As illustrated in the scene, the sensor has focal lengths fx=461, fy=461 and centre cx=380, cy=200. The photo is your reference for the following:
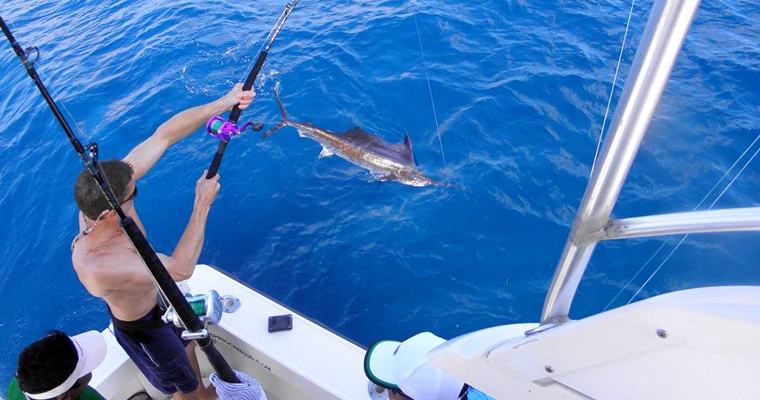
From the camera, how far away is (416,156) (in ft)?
20.6

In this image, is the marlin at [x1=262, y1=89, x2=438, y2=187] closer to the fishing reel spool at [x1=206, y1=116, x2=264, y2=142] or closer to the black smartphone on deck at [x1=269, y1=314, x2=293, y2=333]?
the fishing reel spool at [x1=206, y1=116, x2=264, y2=142]

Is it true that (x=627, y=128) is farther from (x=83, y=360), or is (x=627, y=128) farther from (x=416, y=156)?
(x=416, y=156)

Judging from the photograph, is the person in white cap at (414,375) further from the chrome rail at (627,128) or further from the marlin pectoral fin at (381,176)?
the marlin pectoral fin at (381,176)

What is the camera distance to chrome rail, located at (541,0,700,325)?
1105 millimetres

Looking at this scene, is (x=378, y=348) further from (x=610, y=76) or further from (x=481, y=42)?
(x=481, y=42)

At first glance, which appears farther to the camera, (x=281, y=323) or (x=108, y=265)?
(x=281, y=323)

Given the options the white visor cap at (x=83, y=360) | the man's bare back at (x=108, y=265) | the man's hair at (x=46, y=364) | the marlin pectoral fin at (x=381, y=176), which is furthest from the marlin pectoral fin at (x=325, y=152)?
the man's hair at (x=46, y=364)

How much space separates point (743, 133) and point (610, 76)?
1.86m

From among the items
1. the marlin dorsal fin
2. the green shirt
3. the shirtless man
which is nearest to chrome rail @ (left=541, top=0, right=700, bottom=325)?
the shirtless man

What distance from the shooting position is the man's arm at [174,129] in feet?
11.0

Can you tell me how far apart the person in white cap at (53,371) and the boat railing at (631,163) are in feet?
7.34

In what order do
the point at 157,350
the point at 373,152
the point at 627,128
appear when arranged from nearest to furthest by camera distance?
1. the point at 627,128
2. the point at 157,350
3. the point at 373,152

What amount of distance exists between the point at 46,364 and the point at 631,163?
254 cm

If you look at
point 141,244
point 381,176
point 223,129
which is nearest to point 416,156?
point 381,176
